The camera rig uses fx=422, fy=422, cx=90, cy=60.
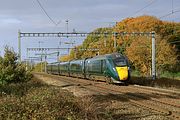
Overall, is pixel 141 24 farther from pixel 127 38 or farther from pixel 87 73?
pixel 87 73

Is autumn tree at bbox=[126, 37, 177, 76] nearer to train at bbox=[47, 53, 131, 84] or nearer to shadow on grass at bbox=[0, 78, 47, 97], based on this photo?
train at bbox=[47, 53, 131, 84]

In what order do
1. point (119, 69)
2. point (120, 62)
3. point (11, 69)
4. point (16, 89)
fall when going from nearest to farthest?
point (16, 89) < point (11, 69) < point (119, 69) < point (120, 62)

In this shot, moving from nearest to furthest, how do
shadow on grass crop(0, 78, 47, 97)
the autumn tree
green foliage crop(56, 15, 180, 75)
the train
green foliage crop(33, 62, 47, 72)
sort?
shadow on grass crop(0, 78, 47, 97) → the train → the autumn tree → green foliage crop(56, 15, 180, 75) → green foliage crop(33, 62, 47, 72)

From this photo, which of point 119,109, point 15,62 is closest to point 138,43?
point 15,62

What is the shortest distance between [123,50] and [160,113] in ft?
Result: 213

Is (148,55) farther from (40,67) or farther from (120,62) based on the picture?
(40,67)

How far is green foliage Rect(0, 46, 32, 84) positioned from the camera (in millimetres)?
32550

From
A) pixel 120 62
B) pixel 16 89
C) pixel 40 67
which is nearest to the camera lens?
pixel 16 89

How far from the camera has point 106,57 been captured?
37.9m

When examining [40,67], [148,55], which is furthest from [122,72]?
[40,67]

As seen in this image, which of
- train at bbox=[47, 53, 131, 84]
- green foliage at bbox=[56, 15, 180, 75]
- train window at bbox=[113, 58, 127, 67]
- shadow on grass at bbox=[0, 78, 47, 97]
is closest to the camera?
shadow on grass at bbox=[0, 78, 47, 97]

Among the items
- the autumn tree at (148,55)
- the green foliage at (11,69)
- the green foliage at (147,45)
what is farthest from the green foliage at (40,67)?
the green foliage at (11,69)

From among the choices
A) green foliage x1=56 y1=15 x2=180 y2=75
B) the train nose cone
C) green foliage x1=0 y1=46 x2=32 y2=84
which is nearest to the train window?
the train nose cone

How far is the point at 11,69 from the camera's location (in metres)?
32.7
